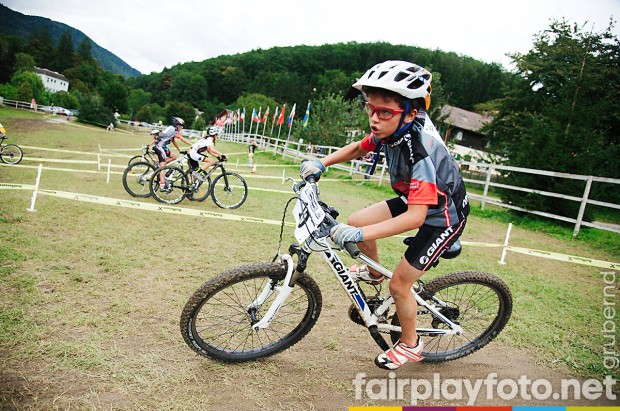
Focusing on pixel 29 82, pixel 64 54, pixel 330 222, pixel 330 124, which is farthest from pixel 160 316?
pixel 64 54

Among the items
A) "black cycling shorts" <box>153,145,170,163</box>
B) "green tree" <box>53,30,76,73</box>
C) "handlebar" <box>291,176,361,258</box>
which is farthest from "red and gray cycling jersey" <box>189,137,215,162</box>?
"green tree" <box>53,30,76,73</box>

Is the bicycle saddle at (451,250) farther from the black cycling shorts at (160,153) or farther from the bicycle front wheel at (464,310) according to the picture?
the black cycling shorts at (160,153)

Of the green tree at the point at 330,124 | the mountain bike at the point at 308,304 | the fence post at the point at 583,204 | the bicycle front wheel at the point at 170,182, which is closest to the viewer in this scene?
the mountain bike at the point at 308,304

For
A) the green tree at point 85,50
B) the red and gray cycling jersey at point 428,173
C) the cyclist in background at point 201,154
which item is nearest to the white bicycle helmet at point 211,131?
the cyclist in background at point 201,154

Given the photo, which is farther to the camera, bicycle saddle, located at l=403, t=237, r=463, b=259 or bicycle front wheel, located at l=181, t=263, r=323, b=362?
bicycle saddle, located at l=403, t=237, r=463, b=259

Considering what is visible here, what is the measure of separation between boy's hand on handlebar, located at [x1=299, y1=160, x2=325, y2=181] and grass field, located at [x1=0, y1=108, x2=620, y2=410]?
5.94 ft

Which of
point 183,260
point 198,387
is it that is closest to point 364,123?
point 183,260

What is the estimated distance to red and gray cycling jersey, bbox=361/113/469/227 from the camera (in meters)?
2.51

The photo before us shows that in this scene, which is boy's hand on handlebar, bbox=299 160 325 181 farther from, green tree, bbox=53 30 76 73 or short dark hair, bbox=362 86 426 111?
green tree, bbox=53 30 76 73

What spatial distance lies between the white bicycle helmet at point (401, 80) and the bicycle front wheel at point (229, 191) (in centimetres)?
767

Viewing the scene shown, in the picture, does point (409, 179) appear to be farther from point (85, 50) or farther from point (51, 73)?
point (85, 50)

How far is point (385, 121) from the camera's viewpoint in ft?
8.54

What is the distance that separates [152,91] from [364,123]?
Answer: 499ft

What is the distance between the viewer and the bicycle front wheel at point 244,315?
9.13ft
